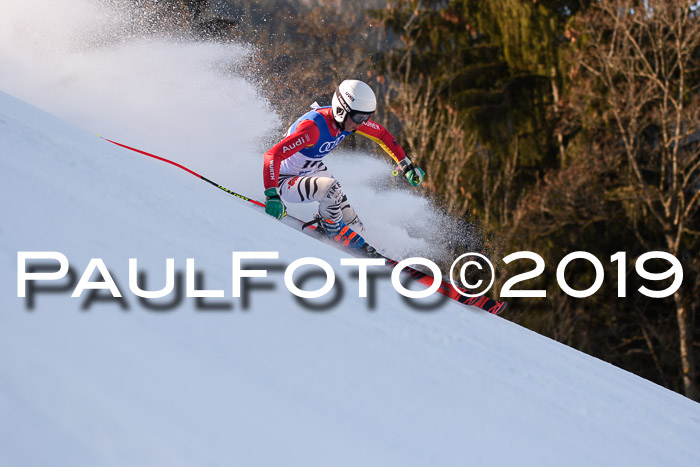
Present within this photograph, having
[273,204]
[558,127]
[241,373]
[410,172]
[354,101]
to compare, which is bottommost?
[241,373]

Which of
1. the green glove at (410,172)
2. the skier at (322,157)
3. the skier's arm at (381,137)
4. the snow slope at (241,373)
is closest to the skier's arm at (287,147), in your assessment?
the skier at (322,157)

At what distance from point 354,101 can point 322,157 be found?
0.74 metres

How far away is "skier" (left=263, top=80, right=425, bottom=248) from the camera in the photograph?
5113 mm

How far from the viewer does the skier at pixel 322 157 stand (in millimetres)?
5113

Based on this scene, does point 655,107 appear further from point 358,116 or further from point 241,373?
point 241,373

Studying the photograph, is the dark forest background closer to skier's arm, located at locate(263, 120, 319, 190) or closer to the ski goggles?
skier's arm, located at locate(263, 120, 319, 190)

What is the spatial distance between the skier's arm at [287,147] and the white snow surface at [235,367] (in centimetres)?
87

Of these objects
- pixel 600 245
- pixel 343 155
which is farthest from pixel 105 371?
pixel 600 245

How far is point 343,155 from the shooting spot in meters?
10.5

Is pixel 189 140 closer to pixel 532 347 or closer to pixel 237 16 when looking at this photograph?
pixel 532 347

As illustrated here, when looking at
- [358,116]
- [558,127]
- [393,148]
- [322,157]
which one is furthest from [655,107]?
[358,116]

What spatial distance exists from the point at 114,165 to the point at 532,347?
2.24 metres

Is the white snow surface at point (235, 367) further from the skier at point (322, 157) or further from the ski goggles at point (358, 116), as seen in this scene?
the ski goggles at point (358, 116)

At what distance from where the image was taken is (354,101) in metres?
5.11
